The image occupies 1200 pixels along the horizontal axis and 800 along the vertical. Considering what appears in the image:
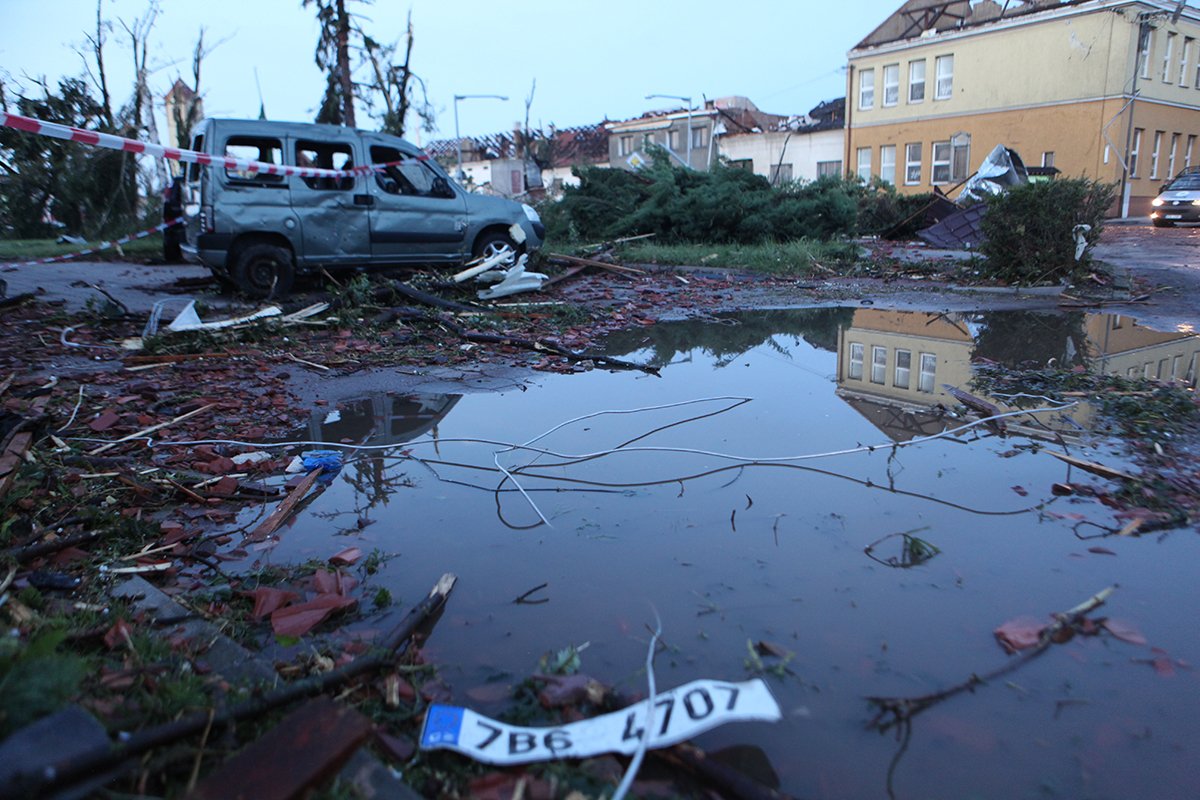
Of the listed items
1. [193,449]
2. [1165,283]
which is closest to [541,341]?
[193,449]

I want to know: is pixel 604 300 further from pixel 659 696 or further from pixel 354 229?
pixel 659 696

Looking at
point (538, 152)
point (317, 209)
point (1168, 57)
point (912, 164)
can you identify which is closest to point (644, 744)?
point (317, 209)

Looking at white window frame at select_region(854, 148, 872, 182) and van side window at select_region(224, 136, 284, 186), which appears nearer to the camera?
van side window at select_region(224, 136, 284, 186)

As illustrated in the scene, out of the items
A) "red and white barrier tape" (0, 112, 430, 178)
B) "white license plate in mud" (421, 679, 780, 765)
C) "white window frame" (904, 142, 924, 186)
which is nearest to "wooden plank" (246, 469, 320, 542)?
"white license plate in mud" (421, 679, 780, 765)

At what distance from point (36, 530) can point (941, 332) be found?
7.98 meters

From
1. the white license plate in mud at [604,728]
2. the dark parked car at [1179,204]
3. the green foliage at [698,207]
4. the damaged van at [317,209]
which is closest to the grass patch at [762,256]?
the green foliage at [698,207]

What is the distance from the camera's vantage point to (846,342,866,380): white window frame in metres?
6.44

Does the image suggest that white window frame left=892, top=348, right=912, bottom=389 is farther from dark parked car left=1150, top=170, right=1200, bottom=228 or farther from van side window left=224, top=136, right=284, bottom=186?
→ dark parked car left=1150, top=170, right=1200, bottom=228

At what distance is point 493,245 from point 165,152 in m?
4.31

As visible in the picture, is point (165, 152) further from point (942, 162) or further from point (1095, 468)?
point (942, 162)

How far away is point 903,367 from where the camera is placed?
6688 mm

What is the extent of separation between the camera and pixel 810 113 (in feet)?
164

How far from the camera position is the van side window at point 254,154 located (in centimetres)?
951

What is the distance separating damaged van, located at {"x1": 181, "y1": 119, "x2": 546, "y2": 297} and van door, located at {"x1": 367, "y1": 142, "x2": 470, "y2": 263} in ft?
0.05
